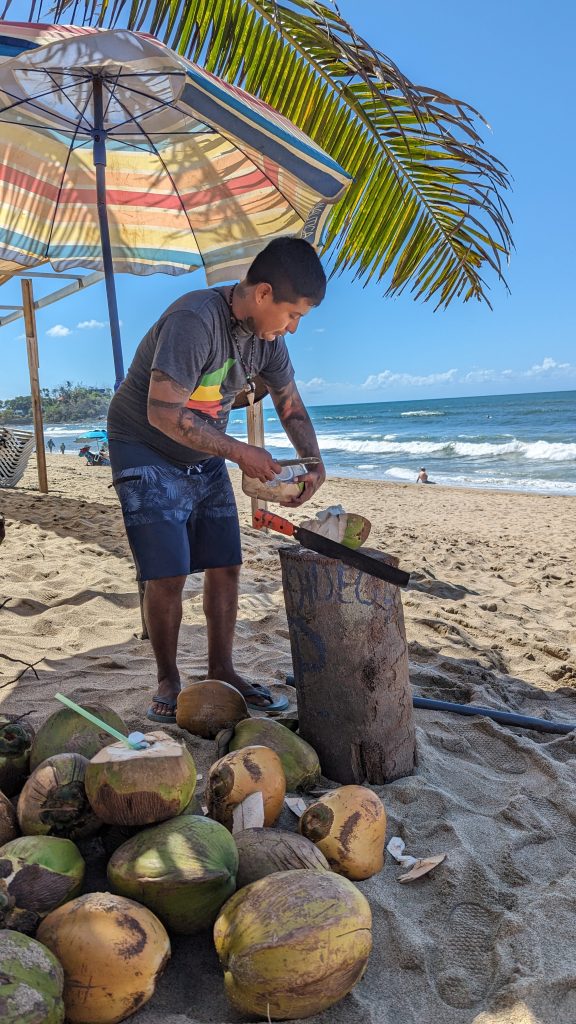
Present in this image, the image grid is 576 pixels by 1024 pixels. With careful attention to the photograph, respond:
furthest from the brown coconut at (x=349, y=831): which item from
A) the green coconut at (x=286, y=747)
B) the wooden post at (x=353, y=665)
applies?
the wooden post at (x=353, y=665)

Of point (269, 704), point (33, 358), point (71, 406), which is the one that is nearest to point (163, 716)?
point (269, 704)

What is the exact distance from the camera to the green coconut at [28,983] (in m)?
1.18

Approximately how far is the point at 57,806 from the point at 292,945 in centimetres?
66

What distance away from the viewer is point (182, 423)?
2.49 m

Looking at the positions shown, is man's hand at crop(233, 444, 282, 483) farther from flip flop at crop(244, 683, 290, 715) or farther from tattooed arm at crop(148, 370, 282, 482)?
flip flop at crop(244, 683, 290, 715)

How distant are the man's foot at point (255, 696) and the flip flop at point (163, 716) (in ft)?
0.88

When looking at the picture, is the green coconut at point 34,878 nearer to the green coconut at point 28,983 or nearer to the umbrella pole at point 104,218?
the green coconut at point 28,983

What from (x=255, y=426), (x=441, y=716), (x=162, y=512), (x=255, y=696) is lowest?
(x=441, y=716)

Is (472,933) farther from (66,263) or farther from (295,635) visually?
(66,263)

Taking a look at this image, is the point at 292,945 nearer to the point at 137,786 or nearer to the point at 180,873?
the point at 180,873

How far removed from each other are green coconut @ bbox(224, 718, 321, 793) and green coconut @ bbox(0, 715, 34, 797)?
22.0 inches

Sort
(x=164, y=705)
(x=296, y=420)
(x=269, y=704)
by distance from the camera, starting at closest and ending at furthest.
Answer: (x=164, y=705), (x=269, y=704), (x=296, y=420)

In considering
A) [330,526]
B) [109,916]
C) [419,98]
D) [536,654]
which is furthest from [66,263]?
[109,916]

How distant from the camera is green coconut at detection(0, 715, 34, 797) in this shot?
2.00 meters
